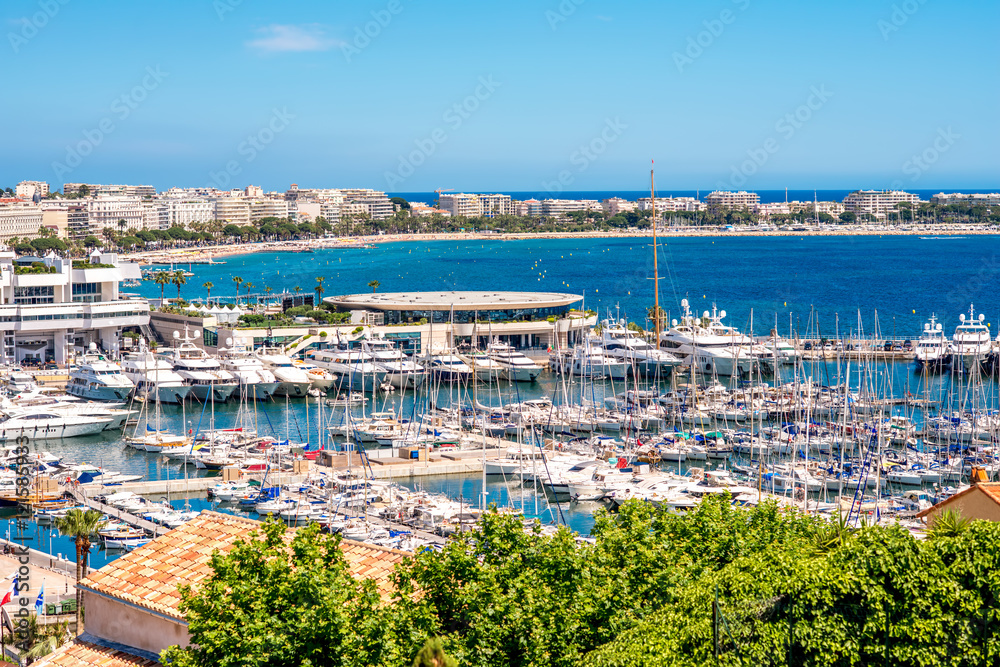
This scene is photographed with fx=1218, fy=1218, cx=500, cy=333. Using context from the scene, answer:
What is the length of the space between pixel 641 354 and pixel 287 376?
15.3 m

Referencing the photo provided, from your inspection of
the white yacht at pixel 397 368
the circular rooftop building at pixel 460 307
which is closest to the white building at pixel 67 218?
the circular rooftop building at pixel 460 307

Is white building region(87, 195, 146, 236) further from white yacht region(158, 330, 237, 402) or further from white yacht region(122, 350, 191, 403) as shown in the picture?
white yacht region(122, 350, 191, 403)

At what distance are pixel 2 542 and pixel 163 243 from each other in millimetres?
142404

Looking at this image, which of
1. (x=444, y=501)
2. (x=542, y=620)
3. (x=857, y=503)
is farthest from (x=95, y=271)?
(x=542, y=620)

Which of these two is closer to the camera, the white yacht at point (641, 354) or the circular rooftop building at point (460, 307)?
the white yacht at point (641, 354)

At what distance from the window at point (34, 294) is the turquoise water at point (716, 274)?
108 feet

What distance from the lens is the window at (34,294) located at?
50438 millimetres

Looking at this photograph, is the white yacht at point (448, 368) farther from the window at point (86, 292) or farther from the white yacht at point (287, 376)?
the window at point (86, 292)

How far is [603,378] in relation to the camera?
4975 cm

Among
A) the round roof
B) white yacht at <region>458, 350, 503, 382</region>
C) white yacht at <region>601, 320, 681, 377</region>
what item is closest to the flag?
white yacht at <region>458, 350, 503, 382</region>

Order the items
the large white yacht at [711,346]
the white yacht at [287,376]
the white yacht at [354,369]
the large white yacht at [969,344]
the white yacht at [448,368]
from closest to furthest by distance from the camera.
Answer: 1. the white yacht at [287,376]
2. the white yacht at [354,369]
3. the white yacht at [448,368]
4. the large white yacht at [969,344]
5. the large white yacht at [711,346]

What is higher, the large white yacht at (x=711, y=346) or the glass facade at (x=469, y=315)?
the glass facade at (x=469, y=315)

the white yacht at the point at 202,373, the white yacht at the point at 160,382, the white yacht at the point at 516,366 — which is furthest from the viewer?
the white yacht at the point at 516,366

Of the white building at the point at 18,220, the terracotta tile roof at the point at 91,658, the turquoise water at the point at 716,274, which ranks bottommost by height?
the turquoise water at the point at 716,274
